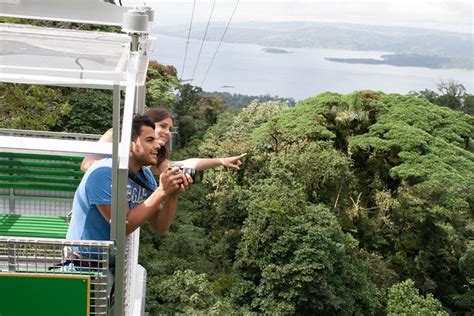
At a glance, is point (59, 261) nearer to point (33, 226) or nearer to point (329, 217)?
point (33, 226)

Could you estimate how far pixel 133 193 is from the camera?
2539mm

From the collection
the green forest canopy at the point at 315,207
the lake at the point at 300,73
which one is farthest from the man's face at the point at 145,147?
the lake at the point at 300,73

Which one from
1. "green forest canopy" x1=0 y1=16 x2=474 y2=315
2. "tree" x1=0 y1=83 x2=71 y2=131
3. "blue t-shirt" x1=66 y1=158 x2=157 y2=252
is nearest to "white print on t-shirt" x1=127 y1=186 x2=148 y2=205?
"blue t-shirt" x1=66 y1=158 x2=157 y2=252

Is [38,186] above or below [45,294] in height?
below

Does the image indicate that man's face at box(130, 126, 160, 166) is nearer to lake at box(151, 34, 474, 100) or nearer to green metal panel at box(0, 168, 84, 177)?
green metal panel at box(0, 168, 84, 177)

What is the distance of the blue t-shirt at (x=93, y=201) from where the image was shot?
90.7 inches

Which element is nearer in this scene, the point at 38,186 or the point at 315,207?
the point at 38,186

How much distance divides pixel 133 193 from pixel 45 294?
0.58 meters

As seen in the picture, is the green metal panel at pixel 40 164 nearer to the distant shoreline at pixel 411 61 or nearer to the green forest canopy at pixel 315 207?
the green forest canopy at pixel 315 207

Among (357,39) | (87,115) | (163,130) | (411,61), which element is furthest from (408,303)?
(357,39)

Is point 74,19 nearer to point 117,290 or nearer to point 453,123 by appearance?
point 117,290

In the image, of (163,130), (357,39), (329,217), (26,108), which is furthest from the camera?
(357,39)

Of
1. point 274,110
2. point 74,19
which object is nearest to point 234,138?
point 274,110

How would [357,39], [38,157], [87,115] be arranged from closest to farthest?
[38,157], [87,115], [357,39]
